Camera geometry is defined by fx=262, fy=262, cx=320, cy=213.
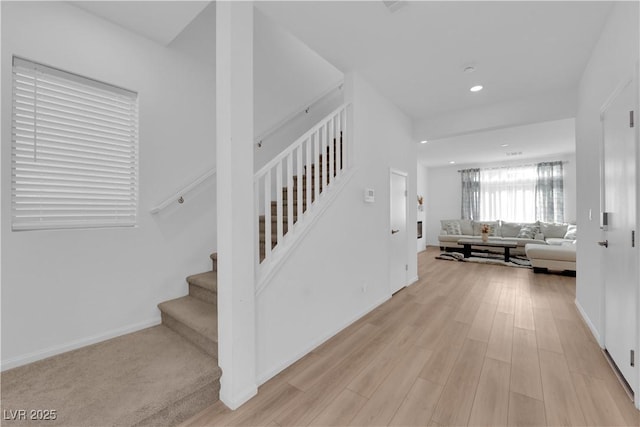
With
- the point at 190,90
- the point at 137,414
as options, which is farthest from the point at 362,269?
the point at 190,90

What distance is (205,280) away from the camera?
2475mm

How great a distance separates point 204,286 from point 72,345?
0.99 metres

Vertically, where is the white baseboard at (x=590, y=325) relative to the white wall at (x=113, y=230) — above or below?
below

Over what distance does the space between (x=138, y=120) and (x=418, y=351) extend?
127 inches

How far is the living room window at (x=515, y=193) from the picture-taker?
7.46 metres

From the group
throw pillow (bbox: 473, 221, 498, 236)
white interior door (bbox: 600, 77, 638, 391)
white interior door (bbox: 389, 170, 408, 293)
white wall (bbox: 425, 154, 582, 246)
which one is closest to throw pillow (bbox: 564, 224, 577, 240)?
throw pillow (bbox: 473, 221, 498, 236)

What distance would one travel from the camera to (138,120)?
7.73 feet

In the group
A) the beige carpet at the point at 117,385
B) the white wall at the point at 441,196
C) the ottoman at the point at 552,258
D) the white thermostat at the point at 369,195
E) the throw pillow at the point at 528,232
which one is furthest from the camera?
the white wall at the point at 441,196

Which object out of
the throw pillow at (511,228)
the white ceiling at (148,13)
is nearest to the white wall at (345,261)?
the white ceiling at (148,13)

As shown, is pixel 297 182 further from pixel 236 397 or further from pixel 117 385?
pixel 117 385

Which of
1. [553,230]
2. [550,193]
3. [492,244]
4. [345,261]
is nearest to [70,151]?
[345,261]

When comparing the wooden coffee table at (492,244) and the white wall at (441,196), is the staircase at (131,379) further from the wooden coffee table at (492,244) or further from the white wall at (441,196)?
the white wall at (441,196)

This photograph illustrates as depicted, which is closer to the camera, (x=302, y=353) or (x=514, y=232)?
(x=302, y=353)

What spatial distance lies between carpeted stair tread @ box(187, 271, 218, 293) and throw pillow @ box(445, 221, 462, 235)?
292 inches
